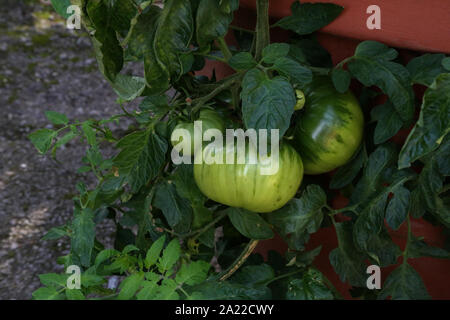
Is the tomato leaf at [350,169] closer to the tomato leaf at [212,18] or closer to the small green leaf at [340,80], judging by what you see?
the small green leaf at [340,80]

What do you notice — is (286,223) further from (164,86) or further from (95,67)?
(95,67)

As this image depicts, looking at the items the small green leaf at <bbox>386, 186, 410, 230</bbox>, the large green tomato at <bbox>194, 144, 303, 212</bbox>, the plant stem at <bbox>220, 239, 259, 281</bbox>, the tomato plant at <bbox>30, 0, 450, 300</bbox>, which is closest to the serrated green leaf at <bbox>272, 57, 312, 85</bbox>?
the tomato plant at <bbox>30, 0, 450, 300</bbox>

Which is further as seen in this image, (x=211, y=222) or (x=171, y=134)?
(x=211, y=222)

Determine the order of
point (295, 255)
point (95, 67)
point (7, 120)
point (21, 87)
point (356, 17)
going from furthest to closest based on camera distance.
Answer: point (95, 67), point (21, 87), point (7, 120), point (295, 255), point (356, 17)

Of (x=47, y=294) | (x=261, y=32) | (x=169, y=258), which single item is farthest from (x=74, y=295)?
(x=261, y=32)

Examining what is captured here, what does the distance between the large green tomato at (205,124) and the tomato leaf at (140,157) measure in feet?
0.10

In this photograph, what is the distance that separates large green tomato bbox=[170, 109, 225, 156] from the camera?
0.75 m

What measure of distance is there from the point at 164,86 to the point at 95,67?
1.61 meters

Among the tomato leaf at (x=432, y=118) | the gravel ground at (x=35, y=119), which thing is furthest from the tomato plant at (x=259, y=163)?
the gravel ground at (x=35, y=119)

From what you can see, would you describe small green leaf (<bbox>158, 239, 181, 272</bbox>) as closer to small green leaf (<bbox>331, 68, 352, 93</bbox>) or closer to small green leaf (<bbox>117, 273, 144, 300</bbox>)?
small green leaf (<bbox>117, 273, 144, 300</bbox>)

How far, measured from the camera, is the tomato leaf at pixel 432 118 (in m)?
0.60

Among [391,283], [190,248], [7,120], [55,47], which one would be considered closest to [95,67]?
[55,47]

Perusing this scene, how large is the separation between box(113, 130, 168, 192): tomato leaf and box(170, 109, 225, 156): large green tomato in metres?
0.03

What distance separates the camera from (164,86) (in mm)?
698
